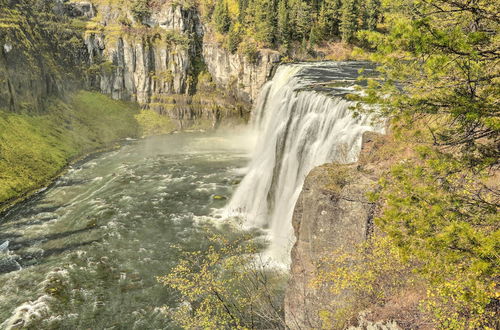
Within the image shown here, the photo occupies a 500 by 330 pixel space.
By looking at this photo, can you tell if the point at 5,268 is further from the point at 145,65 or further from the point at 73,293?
the point at 145,65

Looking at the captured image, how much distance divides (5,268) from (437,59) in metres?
31.6

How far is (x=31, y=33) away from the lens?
56469 mm

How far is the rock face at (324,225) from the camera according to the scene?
1473 centimetres

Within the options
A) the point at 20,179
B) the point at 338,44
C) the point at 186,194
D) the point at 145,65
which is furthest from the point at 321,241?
the point at 338,44

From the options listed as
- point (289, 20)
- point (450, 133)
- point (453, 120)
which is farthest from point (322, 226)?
point (289, 20)

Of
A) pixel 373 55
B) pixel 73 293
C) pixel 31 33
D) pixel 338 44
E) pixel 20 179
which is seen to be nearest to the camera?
pixel 373 55

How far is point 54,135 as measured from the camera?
50.5 meters

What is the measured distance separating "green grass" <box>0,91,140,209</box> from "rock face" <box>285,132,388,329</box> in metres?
35.0

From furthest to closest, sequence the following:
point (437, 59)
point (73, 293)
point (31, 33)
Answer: point (31, 33)
point (73, 293)
point (437, 59)

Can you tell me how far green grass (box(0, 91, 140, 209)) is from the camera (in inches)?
1526

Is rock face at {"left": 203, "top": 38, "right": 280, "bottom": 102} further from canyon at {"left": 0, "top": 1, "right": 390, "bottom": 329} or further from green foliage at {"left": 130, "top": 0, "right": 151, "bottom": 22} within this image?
green foliage at {"left": 130, "top": 0, "right": 151, "bottom": 22}

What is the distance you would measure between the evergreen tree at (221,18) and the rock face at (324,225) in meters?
63.9

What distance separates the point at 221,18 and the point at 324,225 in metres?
67.7

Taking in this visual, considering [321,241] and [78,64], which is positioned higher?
[78,64]
